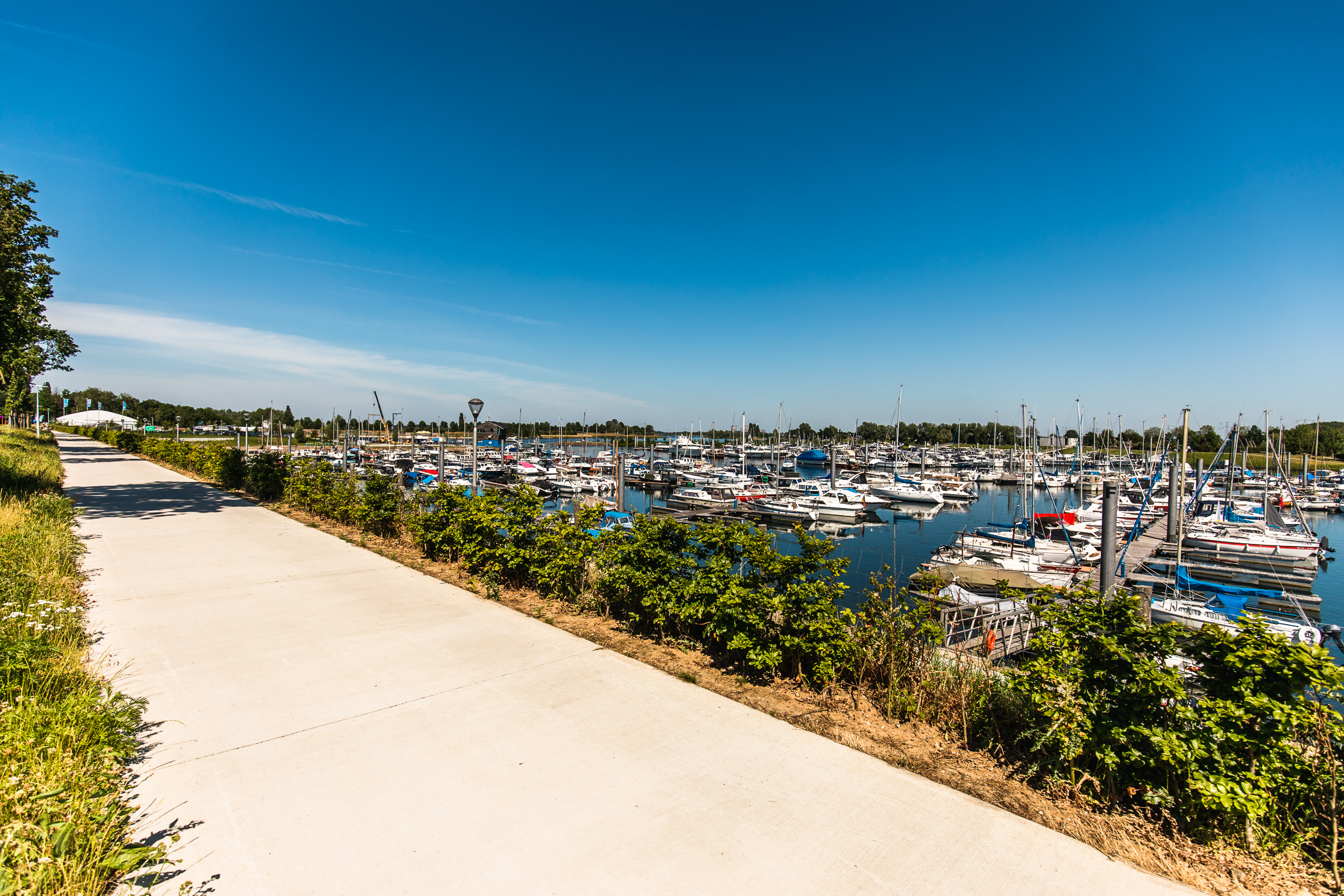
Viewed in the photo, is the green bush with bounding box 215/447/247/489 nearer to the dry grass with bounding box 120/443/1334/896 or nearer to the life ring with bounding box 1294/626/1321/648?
the dry grass with bounding box 120/443/1334/896

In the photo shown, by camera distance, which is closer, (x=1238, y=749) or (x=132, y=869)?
(x=132, y=869)

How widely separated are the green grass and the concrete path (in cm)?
25

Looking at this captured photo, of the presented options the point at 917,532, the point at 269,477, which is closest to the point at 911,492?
the point at 917,532

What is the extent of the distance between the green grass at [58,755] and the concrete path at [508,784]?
250mm

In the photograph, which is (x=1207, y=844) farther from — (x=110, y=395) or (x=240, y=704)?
(x=110, y=395)

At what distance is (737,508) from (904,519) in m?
12.8

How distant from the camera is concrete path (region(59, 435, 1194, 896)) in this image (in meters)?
2.91

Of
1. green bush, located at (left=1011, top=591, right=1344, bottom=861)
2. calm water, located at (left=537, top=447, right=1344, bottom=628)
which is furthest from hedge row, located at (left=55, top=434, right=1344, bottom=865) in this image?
calm water, located at (left=537, top=447, right=1344, bottom=628)

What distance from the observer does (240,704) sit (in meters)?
4.54

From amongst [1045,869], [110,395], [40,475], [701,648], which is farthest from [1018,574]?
[110,395]

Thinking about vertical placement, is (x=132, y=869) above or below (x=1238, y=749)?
below

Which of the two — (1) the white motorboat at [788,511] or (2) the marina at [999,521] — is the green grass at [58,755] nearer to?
(2) the marina at [999,521]

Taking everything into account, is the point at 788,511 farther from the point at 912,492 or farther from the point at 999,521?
the point at 912,492

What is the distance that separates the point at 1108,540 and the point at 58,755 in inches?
284
